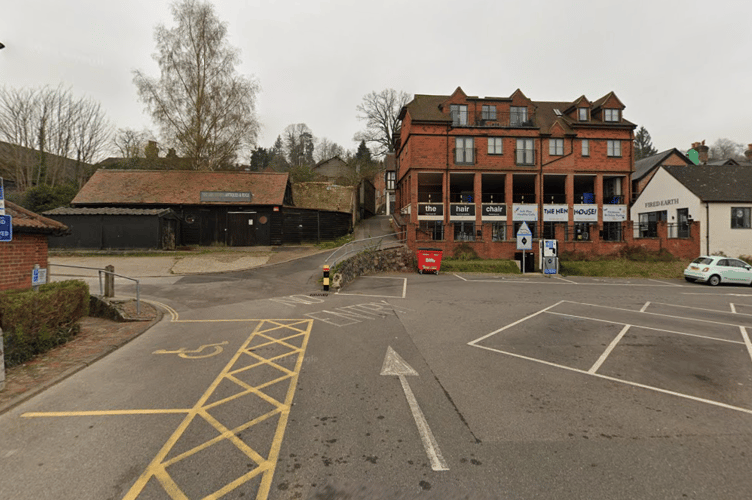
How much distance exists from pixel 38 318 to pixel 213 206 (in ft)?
67.9

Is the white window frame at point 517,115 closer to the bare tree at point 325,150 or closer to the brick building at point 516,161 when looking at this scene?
the brick building at point 516,161

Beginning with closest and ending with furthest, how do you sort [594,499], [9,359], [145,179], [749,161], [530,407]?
[594,499] < [530,407] < [9,359] < [145,179] < [749,161]

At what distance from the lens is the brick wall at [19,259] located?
7434 millimetres

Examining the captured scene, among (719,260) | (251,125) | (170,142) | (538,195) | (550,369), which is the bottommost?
(550,369)

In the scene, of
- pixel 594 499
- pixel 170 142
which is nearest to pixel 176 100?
pixel 170 142

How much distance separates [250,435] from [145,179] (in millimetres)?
30786

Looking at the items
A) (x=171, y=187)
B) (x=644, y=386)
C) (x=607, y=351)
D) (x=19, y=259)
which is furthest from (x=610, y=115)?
(x=19, y=259)

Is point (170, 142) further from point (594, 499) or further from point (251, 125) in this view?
point (594, 499)

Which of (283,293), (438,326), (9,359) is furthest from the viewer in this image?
(283,293)

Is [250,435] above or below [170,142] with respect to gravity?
below

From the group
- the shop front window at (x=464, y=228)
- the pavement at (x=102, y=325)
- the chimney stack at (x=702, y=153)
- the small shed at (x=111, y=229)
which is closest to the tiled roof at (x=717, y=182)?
the shop front window at (x=464, y=228)

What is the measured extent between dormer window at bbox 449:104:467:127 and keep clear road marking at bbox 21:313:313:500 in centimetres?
2547

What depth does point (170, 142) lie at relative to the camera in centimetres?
2952

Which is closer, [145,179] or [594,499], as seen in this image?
[594,499]
